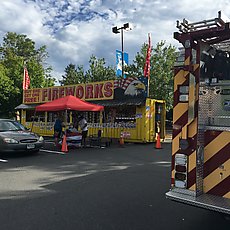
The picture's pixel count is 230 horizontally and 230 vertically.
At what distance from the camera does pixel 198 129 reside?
142 inches

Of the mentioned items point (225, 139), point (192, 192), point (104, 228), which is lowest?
point (104, 228)

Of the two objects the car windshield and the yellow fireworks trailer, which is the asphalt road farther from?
the yellow fireworks trailer

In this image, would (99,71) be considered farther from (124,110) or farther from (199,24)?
(199,24)

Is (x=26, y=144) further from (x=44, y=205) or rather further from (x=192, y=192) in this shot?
(x=192, y=192)

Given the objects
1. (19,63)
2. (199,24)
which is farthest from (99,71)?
(199,24)

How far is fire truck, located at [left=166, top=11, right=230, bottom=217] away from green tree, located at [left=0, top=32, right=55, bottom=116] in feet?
92.9

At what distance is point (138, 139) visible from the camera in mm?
16391

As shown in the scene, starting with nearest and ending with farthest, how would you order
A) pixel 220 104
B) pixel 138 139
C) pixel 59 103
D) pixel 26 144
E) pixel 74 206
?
pixel 220 104, pixel 74 206, pixel 26 144, pixel 59 103, pixel 138 139

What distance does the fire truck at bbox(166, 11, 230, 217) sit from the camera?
139 inches

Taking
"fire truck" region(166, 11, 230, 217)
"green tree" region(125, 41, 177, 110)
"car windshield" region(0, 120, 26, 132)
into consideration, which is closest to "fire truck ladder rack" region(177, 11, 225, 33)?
"fire truck" region(166, 11, 230, 217)

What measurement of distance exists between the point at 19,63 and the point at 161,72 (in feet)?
66.8

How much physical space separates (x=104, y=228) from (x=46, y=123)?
18.3 m

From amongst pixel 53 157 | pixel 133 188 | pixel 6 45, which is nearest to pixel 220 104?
pixel 133 188

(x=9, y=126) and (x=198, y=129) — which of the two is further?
(x=9, y=126)
